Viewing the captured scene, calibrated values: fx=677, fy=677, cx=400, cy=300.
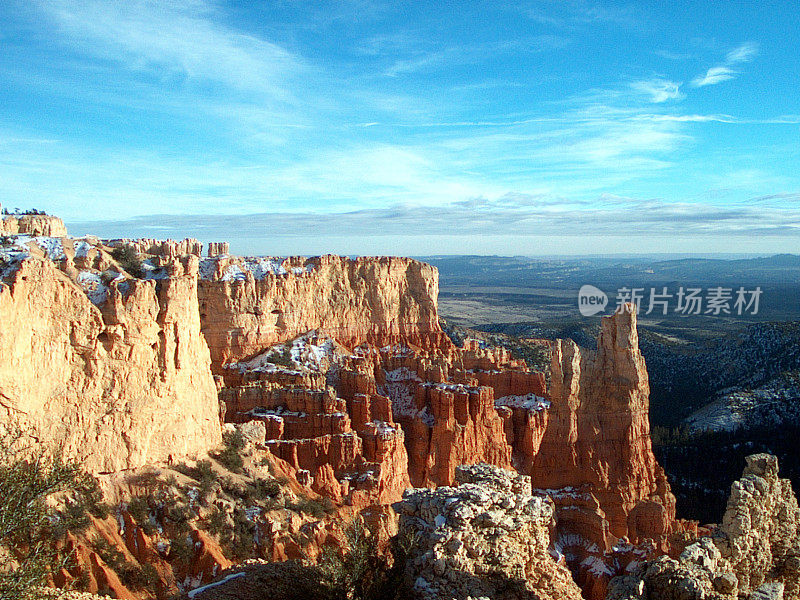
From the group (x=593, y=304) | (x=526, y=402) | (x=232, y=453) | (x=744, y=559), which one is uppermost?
(x=744, y=559)

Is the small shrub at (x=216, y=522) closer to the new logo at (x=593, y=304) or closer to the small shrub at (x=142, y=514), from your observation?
the small shrub at (x=142, y=514)

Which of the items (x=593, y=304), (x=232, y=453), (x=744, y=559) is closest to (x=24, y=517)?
(x=232, y=453)

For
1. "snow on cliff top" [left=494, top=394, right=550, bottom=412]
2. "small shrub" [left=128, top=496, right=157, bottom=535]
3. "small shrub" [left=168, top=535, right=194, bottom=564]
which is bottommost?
"snow on cliff top" [left=494, top=394, right=550, bottom=412]

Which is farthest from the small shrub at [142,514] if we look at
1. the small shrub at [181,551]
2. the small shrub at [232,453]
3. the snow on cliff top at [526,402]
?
the snow on cliff top at [526,402]

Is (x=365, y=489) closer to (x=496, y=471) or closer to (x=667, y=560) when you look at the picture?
(x=496, y=471)

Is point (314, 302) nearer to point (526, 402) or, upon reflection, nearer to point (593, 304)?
point (526, 402)

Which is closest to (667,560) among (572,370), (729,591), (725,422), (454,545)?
(729,591)

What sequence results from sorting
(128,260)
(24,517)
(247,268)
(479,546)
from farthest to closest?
(247,268)
(128,260)
(24,517)
(479,546)

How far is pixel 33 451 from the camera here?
17.0 m

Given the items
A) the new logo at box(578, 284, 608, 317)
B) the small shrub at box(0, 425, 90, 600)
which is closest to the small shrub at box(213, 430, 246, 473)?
the small shrub at box(0, 425, 90, 600)

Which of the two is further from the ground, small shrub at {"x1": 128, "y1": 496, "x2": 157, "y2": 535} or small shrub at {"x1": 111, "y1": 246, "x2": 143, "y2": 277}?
small shrub at {"x1": 111, "y1": 246, "x2": 143, "y2": 277}

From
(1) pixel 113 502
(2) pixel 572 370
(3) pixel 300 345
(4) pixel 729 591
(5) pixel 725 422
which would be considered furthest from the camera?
(5) pixel 725 422

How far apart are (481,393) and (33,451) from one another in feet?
93.8

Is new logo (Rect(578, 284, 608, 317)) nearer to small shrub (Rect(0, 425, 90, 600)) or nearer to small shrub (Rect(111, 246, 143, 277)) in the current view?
small shrub (Rect(111, 246, 143, 277))
